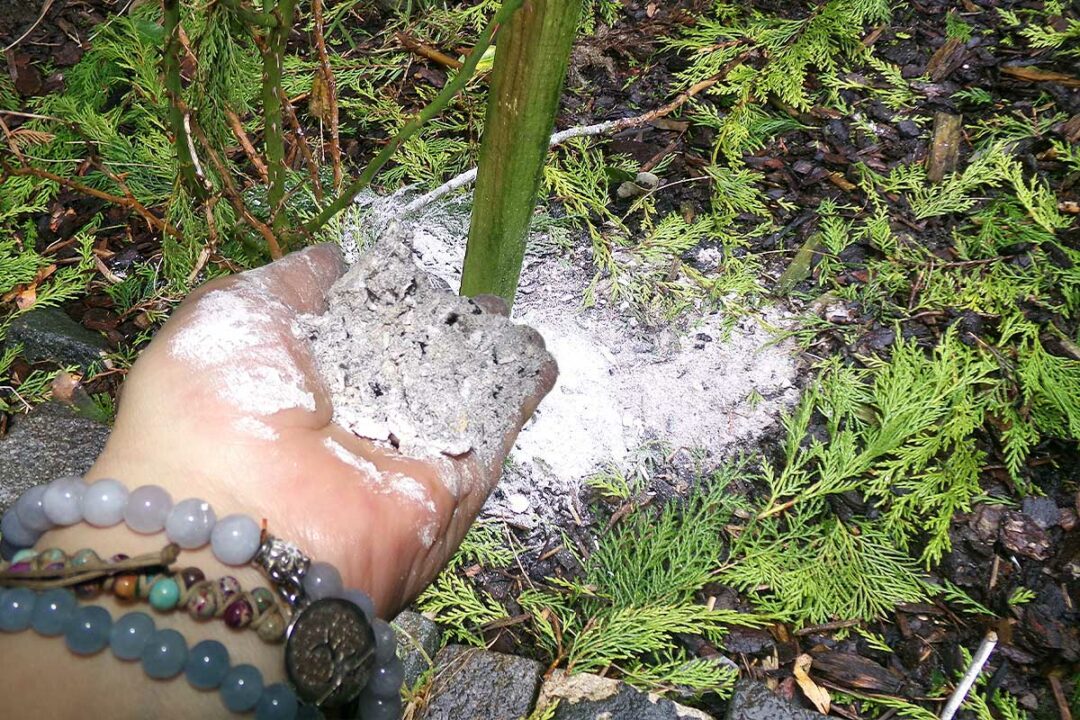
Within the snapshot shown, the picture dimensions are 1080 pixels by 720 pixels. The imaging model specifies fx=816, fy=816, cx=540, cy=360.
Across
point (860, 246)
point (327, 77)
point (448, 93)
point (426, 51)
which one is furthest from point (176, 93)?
point (860, 246)

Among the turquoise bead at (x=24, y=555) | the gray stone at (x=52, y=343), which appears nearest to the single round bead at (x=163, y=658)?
the turquoise bead at (x=24, y=555)

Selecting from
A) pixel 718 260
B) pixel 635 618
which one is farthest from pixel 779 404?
pixel 635 618

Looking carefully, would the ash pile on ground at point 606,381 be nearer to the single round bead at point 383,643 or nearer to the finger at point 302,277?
the finger at point 302,277

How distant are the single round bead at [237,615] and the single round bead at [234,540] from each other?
0.07 meters

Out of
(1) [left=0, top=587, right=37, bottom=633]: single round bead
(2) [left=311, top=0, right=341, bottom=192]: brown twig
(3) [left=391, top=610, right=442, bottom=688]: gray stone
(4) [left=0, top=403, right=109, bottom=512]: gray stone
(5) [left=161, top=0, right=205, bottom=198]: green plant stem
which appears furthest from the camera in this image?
(4) [left=0, top=403, right=109, bottom=512]: gray stone

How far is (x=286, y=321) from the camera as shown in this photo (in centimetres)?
153

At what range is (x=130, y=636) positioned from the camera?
1.04m

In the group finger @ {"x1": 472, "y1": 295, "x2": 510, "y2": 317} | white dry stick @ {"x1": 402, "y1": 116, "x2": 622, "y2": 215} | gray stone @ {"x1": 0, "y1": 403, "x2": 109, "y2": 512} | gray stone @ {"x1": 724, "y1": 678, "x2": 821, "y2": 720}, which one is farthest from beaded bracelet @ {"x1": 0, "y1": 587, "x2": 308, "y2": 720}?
white dry stick @ {"x1": 402, "y1": 116, "x2": 622, "y2": 215}

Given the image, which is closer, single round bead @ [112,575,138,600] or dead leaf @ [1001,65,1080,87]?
single round bead @ [112,575,138,600]

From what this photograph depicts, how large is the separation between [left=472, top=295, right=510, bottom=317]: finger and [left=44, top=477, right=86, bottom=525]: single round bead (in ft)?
3.15

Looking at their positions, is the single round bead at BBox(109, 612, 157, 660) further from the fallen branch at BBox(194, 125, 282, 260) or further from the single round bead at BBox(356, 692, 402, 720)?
the fallen branch at BBox(194, 125, 282, 260)

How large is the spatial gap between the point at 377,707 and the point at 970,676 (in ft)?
4.70

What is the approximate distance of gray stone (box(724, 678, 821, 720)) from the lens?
6.05 feet

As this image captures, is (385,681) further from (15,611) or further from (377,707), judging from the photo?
(15,611)
